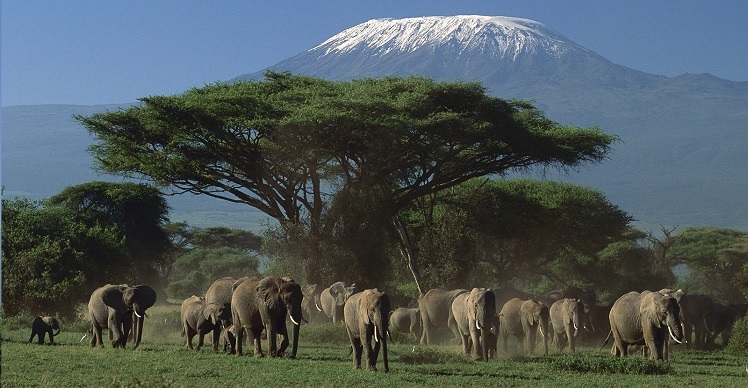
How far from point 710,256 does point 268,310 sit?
51583mm

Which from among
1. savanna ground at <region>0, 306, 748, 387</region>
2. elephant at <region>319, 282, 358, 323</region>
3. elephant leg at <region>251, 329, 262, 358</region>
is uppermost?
elephant at <region>319, 282, 358, 323</region>

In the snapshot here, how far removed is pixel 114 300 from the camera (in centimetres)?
2517

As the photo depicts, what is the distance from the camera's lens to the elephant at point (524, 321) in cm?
2848

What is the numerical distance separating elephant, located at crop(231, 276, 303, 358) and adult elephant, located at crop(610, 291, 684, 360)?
25.7 ft

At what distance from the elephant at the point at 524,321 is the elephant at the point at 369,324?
7.29m

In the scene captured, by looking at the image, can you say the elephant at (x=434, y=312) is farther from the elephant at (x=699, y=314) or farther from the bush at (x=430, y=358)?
the elephant at (x=699, y=314)

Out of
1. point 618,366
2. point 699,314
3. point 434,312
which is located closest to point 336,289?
point 434,312

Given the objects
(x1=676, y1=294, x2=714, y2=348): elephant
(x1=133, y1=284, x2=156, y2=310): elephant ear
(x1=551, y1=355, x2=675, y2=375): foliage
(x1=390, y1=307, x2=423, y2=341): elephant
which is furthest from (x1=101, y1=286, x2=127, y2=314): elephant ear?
(x1=676, y1=294, x2=714, y2=348): elephant

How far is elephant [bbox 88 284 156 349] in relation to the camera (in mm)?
25062

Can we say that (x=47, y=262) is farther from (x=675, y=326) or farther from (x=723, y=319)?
(x=675, y=326)

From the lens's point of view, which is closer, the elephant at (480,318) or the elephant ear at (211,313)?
the elephant at (480,318)

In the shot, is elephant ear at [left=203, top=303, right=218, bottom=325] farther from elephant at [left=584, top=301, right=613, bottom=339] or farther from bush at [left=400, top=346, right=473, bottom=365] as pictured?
elephant at [left=584, top=301, right=613, bottom=339]

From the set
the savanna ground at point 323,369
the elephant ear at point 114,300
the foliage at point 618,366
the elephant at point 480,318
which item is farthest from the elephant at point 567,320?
the elephant ear at point 114,300

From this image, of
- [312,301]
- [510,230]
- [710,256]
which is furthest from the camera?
[710,256]
